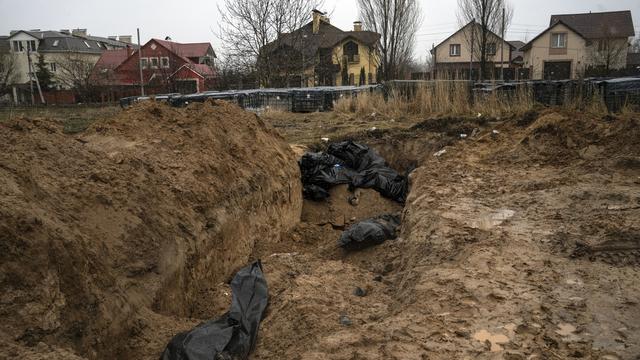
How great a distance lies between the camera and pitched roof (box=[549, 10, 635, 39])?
47.0 meters

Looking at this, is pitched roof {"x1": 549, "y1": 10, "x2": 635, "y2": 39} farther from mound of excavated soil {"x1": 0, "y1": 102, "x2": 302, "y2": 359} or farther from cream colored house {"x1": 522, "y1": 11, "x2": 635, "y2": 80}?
mound of excavated soil {"x1": 0, "y1": 102, "x2": 302, "y2": 359}

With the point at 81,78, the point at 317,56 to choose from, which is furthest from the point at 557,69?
the point at 81,78

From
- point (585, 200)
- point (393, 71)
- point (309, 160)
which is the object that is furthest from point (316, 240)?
point (393, 71)

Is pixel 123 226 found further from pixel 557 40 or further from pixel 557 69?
pixel 557 40

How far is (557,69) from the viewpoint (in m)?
42.9

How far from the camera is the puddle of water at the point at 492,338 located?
117 inches

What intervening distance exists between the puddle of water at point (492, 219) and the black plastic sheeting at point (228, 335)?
2422 mm

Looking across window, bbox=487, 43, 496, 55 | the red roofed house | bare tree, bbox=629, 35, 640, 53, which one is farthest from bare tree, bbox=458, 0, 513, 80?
bare tree, bbox=629, 35, 640, 53

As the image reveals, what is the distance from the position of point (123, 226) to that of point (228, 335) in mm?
1343

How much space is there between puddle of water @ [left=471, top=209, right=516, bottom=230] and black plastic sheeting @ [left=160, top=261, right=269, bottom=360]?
2422mm

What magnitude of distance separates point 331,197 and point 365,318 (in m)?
5.25

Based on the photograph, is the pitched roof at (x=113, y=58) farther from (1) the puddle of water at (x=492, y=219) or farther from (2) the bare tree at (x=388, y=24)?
(1) the puddle of water at (x=492, y=219)

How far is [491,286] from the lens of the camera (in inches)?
146

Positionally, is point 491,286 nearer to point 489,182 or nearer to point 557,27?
point 489,182
